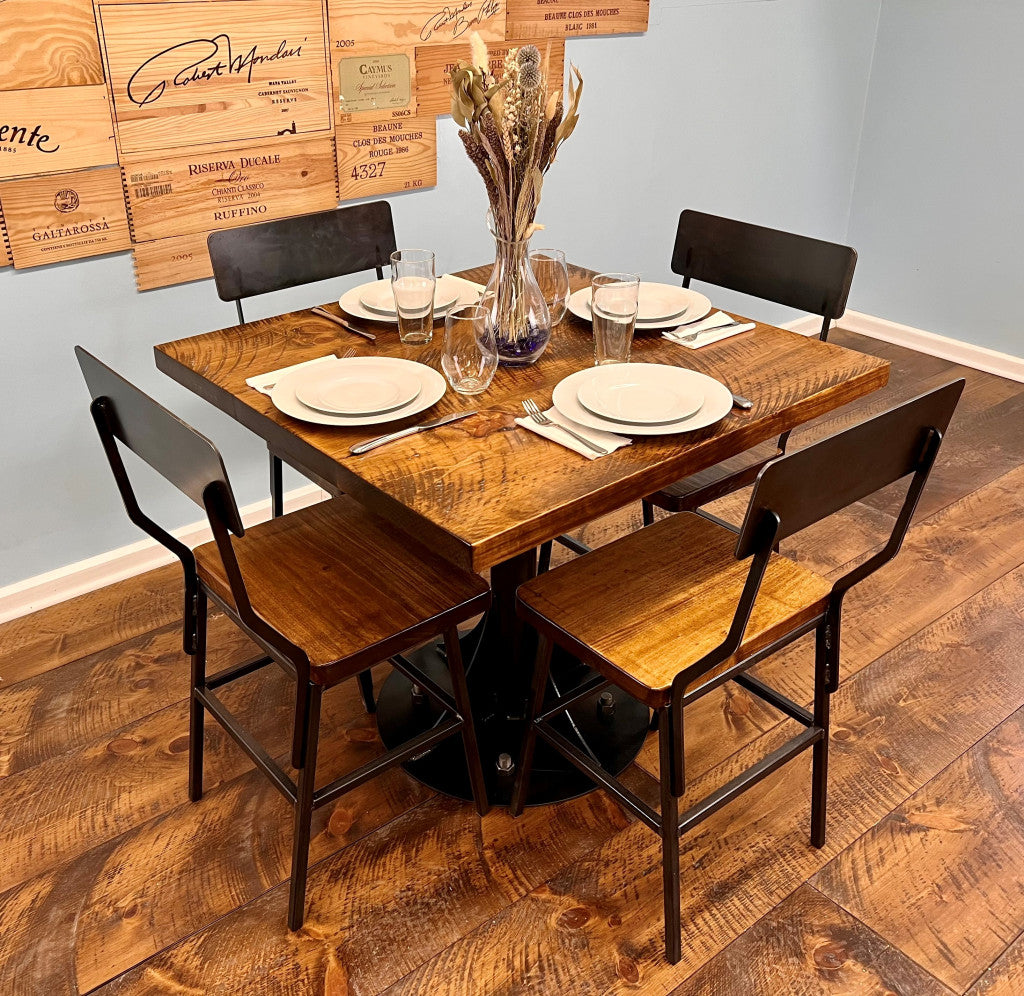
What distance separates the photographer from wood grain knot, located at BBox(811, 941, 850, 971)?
151cm

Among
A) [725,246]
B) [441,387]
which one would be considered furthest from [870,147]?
[441,387]

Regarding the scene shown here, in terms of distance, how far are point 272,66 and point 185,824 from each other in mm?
1604

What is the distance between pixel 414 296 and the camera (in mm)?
1671

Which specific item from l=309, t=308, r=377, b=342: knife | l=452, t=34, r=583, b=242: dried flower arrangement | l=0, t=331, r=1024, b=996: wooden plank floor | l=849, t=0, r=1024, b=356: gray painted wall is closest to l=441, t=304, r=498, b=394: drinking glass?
l=452, t=34, r=583, b=242: dried flower arrangement

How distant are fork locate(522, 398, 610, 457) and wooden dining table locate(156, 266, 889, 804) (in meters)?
0.02

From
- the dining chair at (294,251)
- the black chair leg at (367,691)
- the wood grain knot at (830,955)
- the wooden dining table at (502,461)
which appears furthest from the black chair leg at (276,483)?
the wood grain knot at (830,955)

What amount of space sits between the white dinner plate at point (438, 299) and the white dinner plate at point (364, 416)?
0.73ft

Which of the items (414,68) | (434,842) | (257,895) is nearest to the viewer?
(257,895)

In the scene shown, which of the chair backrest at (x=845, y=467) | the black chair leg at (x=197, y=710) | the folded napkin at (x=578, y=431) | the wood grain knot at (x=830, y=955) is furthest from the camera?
the black chair leg at (x=197, y=710)

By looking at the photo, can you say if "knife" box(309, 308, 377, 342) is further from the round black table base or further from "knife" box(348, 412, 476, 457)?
the round black table base

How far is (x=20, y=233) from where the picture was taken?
6.52 ft

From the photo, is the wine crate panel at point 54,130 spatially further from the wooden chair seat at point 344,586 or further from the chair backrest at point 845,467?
the chair backrest at point 845,467

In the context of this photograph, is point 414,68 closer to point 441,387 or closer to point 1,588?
point 441,387

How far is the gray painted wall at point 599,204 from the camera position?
2.15 m
